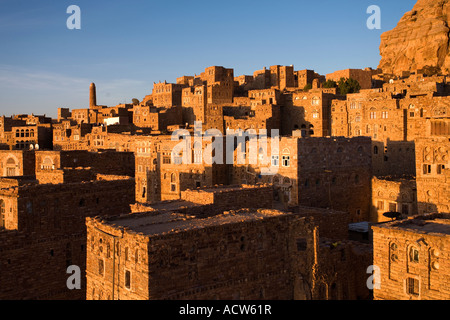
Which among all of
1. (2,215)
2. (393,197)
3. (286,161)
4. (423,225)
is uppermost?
(286,161)

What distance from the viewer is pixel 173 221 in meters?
22.5

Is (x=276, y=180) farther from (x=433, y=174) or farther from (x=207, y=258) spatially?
(x=207, y=258)

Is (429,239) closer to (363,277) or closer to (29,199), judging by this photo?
(363,277)

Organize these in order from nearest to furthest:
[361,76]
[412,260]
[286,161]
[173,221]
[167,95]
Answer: [412,260], [173,221], [286,161], [361,76], [167,95]

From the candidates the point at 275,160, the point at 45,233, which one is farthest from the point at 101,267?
the point at 275,160

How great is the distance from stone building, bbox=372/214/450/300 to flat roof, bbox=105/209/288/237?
4.91 m

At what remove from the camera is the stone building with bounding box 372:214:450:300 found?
65.1 feet

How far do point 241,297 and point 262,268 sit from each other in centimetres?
165

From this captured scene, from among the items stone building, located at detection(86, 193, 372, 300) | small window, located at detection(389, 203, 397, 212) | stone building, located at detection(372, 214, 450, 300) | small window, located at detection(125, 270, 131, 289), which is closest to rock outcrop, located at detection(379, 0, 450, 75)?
small window, located at detection(389, 203, 397, 212)

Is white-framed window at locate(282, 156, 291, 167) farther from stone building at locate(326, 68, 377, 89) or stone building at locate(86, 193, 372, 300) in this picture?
stone building at locate(326, 68, 377, 89)

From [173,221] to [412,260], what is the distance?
34.4 feet

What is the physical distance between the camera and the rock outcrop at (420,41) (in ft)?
313

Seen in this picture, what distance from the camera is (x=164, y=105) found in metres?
97.6
